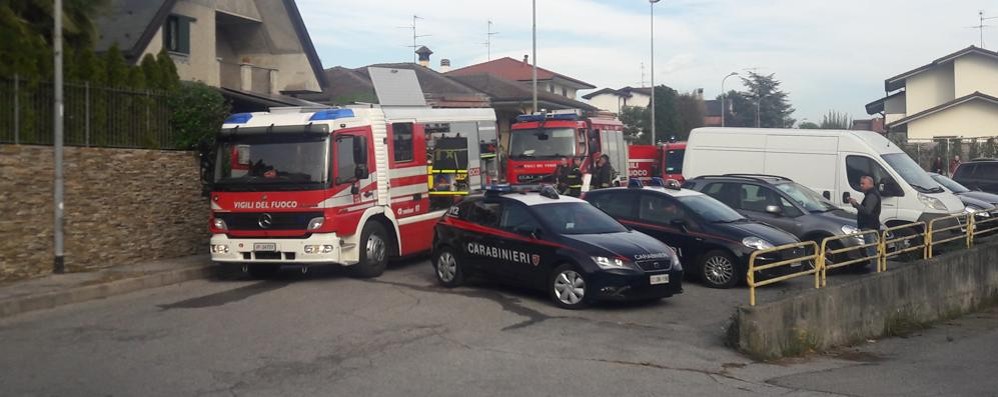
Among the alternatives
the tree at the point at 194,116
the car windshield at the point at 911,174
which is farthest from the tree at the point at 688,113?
the tree at the point at 194,116

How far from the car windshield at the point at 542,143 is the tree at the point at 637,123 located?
31.7 metres

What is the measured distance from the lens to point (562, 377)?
938 cm

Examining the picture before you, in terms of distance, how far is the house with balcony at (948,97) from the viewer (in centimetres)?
4841

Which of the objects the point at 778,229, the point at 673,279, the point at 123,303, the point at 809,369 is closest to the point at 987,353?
the point at 809,369

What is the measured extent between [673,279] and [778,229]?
12.5 feet

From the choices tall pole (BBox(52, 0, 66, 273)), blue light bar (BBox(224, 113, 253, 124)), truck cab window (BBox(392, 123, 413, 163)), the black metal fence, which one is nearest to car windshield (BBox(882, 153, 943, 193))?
truck cab window (BBox(392, 123, 413, 163))

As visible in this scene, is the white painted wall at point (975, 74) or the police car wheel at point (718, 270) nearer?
the police car wheel at point (718, 270)

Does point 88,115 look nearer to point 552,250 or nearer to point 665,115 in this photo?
point 552,250

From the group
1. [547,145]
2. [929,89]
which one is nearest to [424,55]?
[929,89]

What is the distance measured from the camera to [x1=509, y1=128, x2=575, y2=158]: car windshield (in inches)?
1059

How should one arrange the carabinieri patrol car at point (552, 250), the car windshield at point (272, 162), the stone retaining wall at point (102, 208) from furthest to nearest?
the car windshield at point (272, 162), the stone retaining wall at point (102, 208), the carabinieri patrol car at point (552, 250)

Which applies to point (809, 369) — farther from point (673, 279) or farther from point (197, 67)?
point (197, 67)

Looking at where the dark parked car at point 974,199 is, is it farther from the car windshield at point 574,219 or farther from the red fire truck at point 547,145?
the car windshield at point 574,219

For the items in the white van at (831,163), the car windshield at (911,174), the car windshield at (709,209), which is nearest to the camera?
the car windshield at (709,209)
